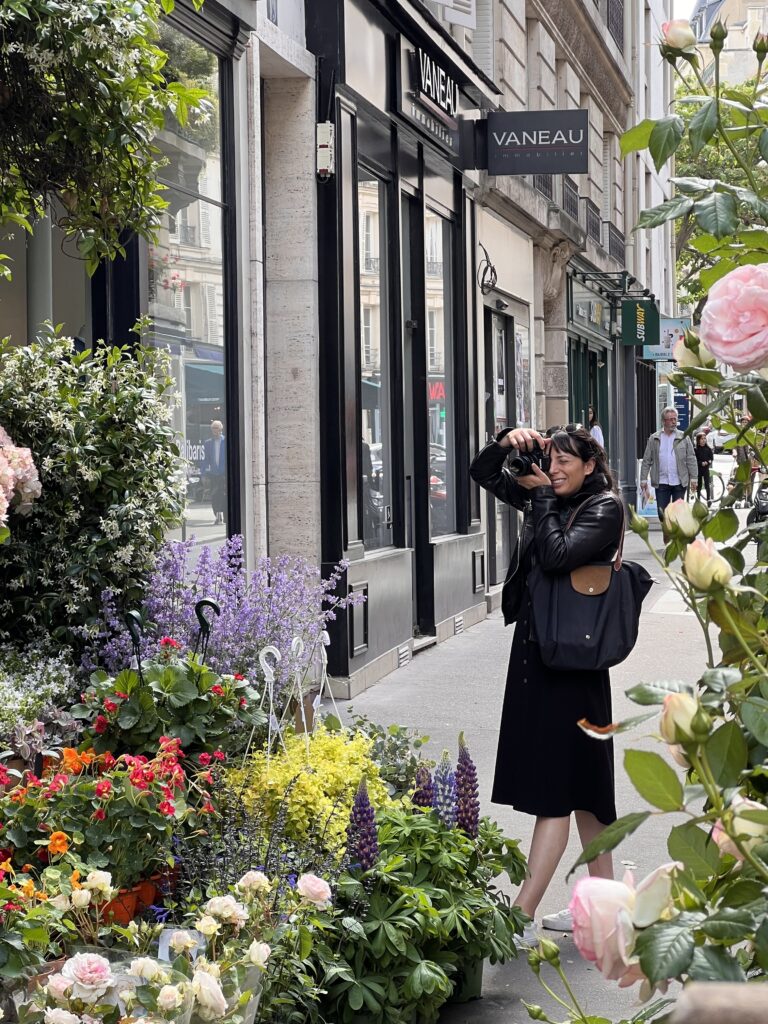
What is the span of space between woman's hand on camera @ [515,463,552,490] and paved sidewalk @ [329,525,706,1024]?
859 mm

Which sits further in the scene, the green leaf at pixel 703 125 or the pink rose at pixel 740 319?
the green leaf at pixel 703 125

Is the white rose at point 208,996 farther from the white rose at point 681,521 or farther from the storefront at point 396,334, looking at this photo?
the storefront at point 396,334

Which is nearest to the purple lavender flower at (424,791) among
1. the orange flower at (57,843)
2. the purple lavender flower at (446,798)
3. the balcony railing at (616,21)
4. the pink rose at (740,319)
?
the purple lavender flower at (446,798)

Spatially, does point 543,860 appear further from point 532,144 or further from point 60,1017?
point 532,144

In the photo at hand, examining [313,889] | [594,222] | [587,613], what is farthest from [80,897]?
[594,222]

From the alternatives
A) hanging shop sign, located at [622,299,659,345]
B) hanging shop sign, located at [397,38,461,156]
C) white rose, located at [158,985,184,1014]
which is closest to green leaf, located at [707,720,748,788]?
white rose, located at [158,985,184,1014]

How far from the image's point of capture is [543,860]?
16.2ft

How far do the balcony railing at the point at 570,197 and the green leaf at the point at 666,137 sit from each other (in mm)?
18861

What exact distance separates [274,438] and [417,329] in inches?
113

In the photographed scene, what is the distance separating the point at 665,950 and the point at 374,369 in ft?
32.6

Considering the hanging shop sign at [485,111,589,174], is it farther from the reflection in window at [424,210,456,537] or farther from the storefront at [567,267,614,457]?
the storefront at [567,267,614,457]

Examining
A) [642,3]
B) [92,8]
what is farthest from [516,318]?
[642,3]

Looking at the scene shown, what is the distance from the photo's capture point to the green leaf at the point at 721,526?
187 centimetres

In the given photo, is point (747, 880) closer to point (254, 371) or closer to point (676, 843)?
point (676, 843)
